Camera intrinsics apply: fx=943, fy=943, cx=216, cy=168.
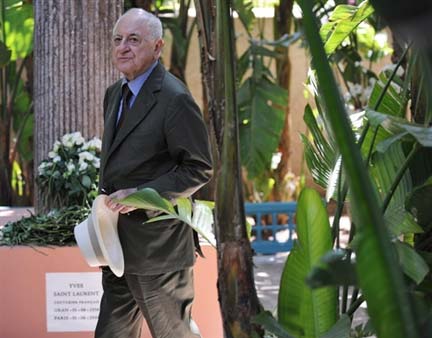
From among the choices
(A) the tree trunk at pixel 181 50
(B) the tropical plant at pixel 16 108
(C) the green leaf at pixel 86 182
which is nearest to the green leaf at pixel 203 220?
(C) the green leaf at pixel 86 182

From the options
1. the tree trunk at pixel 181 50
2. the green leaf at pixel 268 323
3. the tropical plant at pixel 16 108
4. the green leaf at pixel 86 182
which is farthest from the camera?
the tree trunk at pixel 181 50

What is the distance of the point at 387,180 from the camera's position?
8.94ft

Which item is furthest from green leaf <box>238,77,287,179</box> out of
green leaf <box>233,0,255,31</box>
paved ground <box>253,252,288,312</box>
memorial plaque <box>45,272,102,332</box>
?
memorial plaque <box>45,272,102,332</box>

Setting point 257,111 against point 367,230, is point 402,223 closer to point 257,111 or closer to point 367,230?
point 367,230

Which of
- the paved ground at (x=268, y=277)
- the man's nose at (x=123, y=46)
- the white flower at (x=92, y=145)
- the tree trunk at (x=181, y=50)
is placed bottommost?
the paved ground at (x=268, y=277)

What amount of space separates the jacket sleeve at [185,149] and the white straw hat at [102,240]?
0.58ft

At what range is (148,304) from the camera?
3.67m

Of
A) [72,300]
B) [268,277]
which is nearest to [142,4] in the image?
[268,277]

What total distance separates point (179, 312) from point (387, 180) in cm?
134

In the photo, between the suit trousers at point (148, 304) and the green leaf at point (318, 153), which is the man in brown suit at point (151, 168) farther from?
the green leaf at point (318, 153)

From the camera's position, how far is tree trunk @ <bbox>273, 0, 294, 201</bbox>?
10281 millimetres

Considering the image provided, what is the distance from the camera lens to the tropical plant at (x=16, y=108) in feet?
30.7

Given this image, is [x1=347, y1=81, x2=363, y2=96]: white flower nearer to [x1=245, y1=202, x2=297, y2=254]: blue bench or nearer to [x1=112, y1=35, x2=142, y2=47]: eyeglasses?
[x1=245, y1=202, x2=297, y2=254]: blue bench

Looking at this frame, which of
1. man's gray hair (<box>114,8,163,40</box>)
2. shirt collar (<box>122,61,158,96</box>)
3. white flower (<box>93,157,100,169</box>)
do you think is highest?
man's gray hair (<box>114,8,163,40</box>)
